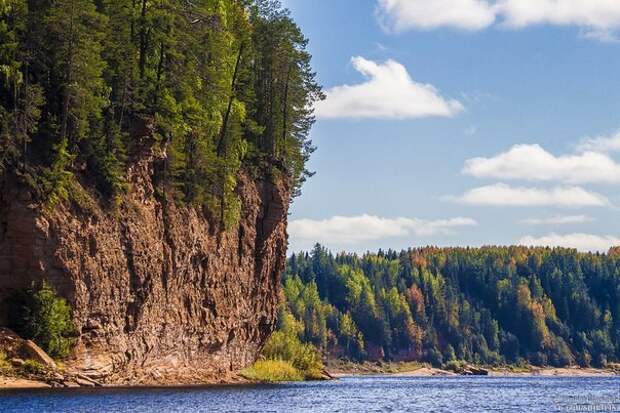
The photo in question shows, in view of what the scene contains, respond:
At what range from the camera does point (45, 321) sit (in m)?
68.6

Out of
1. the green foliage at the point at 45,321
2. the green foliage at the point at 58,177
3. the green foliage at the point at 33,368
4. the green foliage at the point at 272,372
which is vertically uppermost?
the green foliage at the point at 58,177

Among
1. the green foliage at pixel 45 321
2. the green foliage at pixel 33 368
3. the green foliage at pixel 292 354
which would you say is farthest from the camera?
the green foliage at pixel 292 354

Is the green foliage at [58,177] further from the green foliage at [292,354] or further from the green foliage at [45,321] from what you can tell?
the green foliage at [292,354]

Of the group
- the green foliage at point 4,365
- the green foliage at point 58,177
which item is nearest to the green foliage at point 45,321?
the green foliage at point 4,365

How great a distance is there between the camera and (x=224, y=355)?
95.7 meters

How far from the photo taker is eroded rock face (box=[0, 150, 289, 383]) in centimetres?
6969

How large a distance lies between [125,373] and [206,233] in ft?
61.2

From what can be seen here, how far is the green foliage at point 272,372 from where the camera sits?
335ft

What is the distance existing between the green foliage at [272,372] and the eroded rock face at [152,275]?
4.81 feet

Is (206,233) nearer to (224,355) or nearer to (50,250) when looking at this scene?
(224,355)

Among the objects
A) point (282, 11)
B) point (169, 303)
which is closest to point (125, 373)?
point (169, 303)

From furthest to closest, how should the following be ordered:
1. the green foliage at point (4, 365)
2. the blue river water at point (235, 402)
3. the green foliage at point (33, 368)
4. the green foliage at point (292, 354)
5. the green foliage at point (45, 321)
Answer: the green foliage at point (292, 354) → the green foliage at point (45, 321) → the green foliage at point (33, 368) → the green foliage at point (4, 365) → the blue river water at point (235, 402)

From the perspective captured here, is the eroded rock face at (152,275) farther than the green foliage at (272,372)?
No

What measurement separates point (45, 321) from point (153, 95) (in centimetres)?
2318
